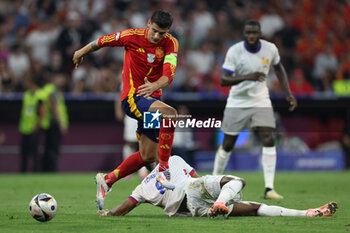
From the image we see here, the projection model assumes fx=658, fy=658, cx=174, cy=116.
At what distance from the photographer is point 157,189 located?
7074mm

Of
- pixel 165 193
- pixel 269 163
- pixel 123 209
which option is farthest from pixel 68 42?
pixel 165 193

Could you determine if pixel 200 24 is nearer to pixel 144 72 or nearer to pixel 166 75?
pixel 144 72

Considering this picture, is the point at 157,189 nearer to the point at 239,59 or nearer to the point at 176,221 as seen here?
the point at 176,221

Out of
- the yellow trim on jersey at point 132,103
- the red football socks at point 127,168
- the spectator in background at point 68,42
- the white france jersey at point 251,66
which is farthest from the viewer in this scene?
the spectator in background at point 68,42

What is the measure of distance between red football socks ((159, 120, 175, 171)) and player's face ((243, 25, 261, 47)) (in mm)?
2895

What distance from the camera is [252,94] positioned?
10188 millimetres

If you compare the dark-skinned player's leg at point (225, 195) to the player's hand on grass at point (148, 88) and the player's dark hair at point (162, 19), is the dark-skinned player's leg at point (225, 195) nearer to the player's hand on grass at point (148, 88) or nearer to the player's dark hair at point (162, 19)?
the player's hand on grass at point (148, 88)

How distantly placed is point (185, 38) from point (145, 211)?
1095 centimetres

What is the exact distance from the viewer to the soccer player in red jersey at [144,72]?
759 centimetres

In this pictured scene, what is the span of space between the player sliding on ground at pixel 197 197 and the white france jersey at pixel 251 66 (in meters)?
2.94

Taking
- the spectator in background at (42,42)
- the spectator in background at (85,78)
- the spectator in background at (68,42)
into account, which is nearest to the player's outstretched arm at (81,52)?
the spectator in background at (85,78)

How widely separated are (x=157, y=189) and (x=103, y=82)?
9.83 m

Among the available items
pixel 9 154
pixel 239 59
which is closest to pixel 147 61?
pixel 239 59

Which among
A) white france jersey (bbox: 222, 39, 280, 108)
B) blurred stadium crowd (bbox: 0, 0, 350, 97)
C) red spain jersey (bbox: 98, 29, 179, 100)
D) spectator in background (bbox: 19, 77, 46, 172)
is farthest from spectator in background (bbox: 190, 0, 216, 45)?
red spain jersey (bbox: 98, 29, 179, 100)
